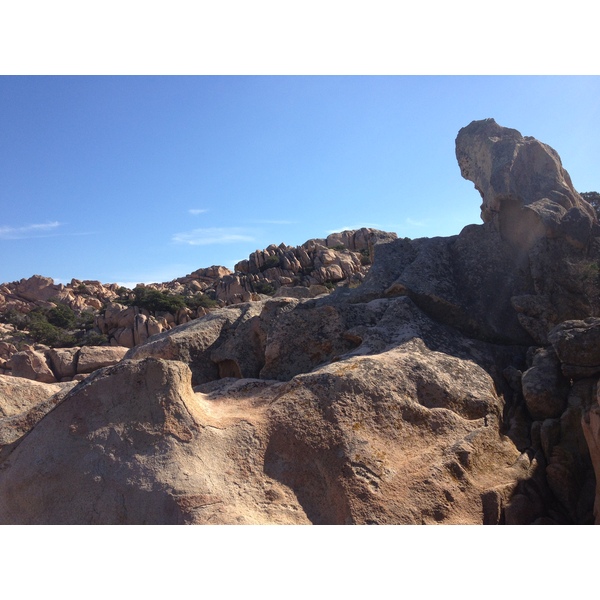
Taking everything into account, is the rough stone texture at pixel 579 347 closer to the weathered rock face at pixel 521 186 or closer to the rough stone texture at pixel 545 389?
the rough stone texture at pixel 545 389

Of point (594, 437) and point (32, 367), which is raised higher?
point (32, 367)

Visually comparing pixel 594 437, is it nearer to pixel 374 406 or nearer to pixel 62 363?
pixel 374 406

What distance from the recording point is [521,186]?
44.0 feet

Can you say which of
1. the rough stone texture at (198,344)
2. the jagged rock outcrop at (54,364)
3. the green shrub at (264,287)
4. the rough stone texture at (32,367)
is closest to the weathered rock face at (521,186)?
the rough stone texture at (198,344)

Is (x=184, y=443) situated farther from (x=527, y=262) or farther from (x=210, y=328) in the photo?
(x=527, y=262)

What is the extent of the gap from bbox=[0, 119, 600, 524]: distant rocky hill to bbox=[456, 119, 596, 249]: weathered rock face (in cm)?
6

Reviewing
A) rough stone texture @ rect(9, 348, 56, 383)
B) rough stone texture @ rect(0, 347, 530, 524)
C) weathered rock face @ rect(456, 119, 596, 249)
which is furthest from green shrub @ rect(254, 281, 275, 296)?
rough stone texture @ rect(0, 347, 530, 524)

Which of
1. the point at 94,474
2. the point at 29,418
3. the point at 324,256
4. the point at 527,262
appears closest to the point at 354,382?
the point at 94,474

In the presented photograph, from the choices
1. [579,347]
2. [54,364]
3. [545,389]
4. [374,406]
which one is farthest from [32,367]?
[579,347]

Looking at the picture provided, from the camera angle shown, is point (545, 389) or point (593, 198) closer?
point (545, 389)

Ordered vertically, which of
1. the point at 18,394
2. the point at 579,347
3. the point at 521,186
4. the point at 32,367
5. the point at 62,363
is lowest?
the point at 18,394

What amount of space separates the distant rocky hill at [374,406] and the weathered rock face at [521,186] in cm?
6

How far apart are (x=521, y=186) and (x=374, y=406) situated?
8.29m

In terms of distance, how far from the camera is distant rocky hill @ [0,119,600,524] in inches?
252
